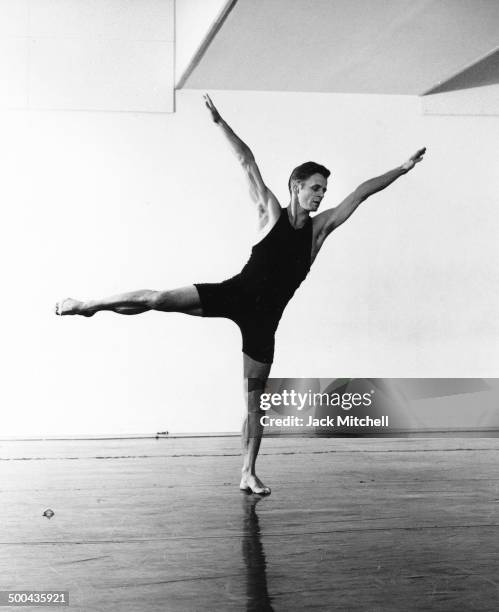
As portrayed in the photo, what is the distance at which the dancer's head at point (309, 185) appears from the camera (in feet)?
13.0

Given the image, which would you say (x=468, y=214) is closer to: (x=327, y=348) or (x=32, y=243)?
(x=327, y=348)

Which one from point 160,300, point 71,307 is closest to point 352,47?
point 160,300

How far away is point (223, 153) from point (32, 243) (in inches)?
61.4

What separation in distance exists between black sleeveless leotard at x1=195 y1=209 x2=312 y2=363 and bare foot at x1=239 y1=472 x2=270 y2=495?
1.66 ft

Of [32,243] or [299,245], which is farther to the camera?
[32,243]

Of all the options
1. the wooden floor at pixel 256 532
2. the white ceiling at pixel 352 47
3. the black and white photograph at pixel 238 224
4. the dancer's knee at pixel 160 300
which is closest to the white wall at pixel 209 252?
the black and white photograph at pixel 238 224

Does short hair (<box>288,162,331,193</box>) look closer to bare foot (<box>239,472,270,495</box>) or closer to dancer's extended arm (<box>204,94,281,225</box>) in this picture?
dancer's extended arm (<box>204,94,281,225</box>)

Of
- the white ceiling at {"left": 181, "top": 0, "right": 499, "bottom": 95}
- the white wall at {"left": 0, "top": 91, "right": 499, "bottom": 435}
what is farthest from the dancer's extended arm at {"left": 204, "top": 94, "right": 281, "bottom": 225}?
the white wall at {"left": 0, "top": 91, "right": 499, "bottom": 435}

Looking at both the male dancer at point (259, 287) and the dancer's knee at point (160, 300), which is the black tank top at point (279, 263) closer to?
the male dancer at point (259, 287)

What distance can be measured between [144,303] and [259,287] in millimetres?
500

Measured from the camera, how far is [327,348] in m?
6.88

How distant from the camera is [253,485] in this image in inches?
153

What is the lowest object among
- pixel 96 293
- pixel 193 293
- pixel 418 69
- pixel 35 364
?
pixel 35 364

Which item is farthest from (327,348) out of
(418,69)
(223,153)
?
(418,69)
